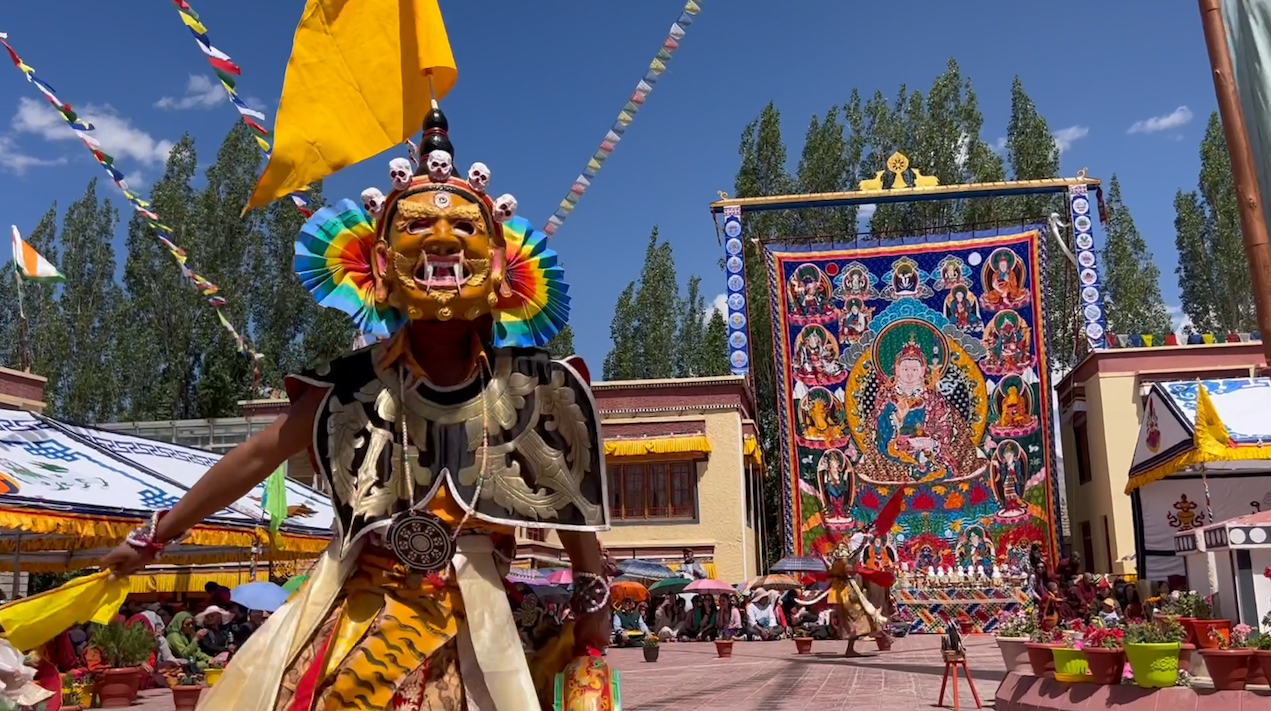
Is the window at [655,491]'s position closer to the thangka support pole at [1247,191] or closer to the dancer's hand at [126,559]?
the thangka support pole at [1247,191]

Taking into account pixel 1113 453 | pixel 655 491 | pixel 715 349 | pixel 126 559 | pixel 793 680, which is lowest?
pixel 793 680

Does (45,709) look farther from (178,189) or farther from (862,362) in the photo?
(178,189)

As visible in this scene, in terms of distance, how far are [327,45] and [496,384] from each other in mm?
1474

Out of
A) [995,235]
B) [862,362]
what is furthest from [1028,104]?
[862,362]

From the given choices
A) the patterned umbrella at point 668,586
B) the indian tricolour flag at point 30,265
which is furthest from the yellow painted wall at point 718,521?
the indian tricolour flag at point 30,265

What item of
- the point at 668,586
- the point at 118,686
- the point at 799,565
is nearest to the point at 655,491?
the point at 668,586

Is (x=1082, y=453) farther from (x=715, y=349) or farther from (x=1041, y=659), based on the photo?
(x=1041, y=659)

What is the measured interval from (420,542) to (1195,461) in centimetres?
1148

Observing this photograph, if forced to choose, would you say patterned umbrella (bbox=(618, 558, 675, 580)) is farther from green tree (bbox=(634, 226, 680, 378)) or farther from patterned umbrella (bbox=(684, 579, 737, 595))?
green tree (bbox=(634, 226, 680, 378))

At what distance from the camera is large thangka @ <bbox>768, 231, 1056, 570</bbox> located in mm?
20703

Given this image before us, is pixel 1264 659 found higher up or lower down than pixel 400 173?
lower down

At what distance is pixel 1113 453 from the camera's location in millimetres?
20766

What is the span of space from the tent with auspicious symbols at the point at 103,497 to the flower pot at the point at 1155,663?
6.63m

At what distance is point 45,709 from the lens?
18.1 ft
